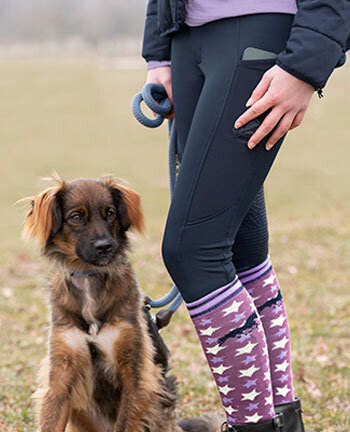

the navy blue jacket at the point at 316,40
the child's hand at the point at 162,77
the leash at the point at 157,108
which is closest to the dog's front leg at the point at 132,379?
the leash at the point at 157,108

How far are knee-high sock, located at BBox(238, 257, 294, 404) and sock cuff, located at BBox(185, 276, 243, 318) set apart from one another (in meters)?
0.37

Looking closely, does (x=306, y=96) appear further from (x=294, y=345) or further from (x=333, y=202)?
(x=333, y=202)

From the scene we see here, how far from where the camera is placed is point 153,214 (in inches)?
495

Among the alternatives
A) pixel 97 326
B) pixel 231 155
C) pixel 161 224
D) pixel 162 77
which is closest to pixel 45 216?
pixel 97 326

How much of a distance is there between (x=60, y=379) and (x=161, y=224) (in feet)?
29.3

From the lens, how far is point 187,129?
2223 millimetres

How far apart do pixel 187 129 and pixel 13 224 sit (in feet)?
35.5

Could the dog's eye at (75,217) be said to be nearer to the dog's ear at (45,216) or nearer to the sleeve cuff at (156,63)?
the dog's ear at (45,216)

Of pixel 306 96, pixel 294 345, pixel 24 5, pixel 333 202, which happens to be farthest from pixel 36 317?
pixel 24 5

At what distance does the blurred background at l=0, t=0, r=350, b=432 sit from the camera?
3873mm

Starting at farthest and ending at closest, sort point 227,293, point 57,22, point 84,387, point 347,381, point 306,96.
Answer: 1. point 57,22
2. point 347,381
3. point 84,387
4. point 227,293
5. point 306,96

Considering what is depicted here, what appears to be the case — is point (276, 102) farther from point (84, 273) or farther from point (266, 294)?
point (84, 273)

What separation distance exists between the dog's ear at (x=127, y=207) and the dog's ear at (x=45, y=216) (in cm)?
27

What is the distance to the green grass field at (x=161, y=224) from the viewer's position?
3.84 m
